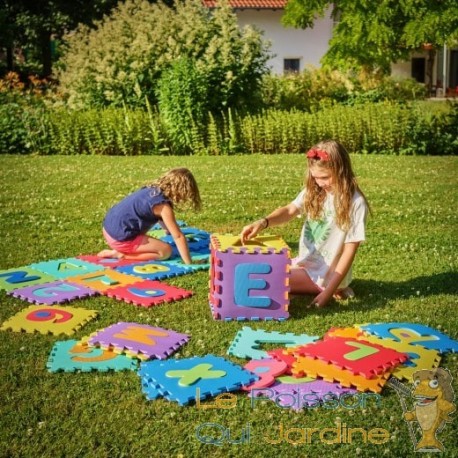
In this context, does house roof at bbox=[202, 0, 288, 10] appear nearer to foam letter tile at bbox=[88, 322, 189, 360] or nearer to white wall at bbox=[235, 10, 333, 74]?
white wall at bbox=[235, 10, 333, 74]

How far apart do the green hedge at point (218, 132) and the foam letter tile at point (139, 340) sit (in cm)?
954

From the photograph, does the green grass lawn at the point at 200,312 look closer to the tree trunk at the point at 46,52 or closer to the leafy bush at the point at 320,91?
the leafy bush at the point at 320,91

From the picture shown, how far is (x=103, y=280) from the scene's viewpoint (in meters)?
5.78

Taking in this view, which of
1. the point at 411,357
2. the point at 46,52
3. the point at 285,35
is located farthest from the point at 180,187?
the point at 285,35

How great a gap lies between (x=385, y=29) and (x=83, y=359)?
13007 millimetres

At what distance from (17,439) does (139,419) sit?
639mm

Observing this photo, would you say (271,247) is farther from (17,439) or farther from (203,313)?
(17,439)

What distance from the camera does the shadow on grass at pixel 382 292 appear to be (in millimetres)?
5238

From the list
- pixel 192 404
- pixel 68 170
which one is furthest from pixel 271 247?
pixel 68 170

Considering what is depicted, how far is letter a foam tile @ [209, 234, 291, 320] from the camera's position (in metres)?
4.95

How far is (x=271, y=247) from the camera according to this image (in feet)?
16.5

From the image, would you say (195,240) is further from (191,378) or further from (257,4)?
(257,4)

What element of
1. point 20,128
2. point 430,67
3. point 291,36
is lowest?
point 20,128

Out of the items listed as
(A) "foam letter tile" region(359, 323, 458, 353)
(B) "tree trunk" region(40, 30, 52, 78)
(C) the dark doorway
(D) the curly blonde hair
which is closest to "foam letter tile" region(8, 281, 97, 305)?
(D) the curly blonde hair
